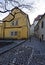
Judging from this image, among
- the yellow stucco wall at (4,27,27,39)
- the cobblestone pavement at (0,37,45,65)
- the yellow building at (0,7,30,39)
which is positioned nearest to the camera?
the cobblestone pavement at (0,37,45,65)

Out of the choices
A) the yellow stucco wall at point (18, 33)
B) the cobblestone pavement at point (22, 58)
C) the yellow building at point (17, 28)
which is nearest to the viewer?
the cobblestone pavement at point (22, 58)

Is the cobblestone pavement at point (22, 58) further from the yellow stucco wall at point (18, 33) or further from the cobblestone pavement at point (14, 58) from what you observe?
the yellow stucco wall at point (18, 33)

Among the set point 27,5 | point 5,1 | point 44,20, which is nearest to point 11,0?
point 5,1

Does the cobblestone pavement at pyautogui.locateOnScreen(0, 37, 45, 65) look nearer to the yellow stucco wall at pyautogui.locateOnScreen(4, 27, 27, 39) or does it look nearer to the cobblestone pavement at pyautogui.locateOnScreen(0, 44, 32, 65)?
the cobblestone pavement at pyautogui.locateOnScreen(0, 44, 32, 65)

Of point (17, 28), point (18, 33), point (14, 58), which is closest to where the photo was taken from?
point (14, 58)

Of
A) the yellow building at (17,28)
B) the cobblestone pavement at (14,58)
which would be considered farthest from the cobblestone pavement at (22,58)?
the yellow building at (17,28)

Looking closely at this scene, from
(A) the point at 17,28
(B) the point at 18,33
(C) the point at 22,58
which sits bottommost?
(C) the point at 22,58

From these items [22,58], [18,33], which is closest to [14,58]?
[22,58]

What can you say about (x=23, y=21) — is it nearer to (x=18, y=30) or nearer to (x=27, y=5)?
(x=18, y=30)

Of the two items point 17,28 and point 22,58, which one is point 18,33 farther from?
point 22,58

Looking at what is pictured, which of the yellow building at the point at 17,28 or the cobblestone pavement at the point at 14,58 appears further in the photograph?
the yellow building at the point at 17,28

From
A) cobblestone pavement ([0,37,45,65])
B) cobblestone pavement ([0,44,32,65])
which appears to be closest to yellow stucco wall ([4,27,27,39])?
cobblestone pavement ([0,37,45,65])

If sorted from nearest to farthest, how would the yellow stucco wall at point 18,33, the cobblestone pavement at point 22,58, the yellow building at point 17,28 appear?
the cobblestone pavement at point 22,58
the yellow stucco wall at point 18,33
the yellow building at point 17,28

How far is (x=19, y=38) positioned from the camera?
3838 cm
